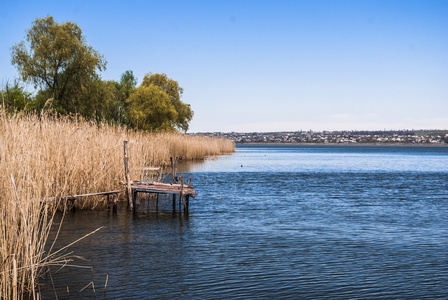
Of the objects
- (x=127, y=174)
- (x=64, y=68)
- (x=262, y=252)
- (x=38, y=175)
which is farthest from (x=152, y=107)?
(x=38, y=175)

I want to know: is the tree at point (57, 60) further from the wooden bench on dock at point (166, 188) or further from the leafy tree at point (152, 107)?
the wooden bench on dock at point (166, 188)

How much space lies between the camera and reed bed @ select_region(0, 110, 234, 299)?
726cm

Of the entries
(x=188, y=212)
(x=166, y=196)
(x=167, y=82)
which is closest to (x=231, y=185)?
(x=166, y=196)

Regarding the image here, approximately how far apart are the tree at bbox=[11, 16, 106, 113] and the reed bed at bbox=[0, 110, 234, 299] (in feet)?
111

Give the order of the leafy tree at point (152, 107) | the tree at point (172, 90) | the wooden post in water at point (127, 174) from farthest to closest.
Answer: the tree at point (172, 90)
the leafy tree at point (152, 107)
the wooden post in water at point (127, 174)

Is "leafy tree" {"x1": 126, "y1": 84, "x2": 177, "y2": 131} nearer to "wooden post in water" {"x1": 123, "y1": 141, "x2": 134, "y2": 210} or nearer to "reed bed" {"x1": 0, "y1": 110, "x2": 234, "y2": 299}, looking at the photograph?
"reed bed" {"x1": 0, "y1": 110, "x2": 234, "y2": 299}

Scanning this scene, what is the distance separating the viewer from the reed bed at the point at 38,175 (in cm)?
726

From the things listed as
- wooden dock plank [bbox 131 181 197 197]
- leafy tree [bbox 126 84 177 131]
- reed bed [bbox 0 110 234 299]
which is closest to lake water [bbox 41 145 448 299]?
wooden dock plank [bbox 131 181 197 197]

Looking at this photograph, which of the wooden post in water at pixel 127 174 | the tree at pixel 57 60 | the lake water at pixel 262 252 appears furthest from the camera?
the tree at pixel 57 60

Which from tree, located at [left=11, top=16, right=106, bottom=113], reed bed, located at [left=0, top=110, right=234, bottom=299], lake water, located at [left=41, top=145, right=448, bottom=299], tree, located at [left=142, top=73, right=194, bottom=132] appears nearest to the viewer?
reed bed, located at [left=0, top=110, right=234, bottom=299]

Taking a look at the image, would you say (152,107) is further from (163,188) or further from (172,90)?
(163,188)

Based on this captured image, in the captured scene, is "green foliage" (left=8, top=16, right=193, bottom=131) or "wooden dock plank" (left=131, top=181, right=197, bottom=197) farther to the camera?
"green foliage" (left=8, top=16, right=193, bottom=131)

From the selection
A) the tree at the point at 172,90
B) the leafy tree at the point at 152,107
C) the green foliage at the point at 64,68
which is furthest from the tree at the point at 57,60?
the tree at the point at 172,90

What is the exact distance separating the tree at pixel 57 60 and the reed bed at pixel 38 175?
111 ft
